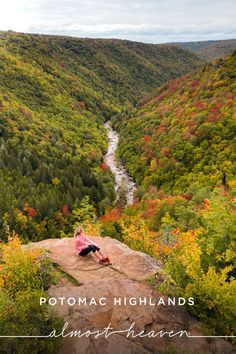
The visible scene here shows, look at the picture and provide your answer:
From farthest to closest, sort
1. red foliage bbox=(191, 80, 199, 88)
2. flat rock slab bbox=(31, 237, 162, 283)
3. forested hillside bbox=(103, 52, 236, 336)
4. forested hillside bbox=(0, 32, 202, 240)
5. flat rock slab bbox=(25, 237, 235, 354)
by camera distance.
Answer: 1. red foliage bbox=(191, 80, 199, 88)
2. forested hillside bbox=(0, 32, 202, 240)
3. flat rock slab bbox=(31, 237, 162, 283)
4. forested hillside bbox=(103, 52, 236, 336)
5. flat rock slab bbox=(25, 237, 235, 354)

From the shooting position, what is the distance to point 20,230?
315 ft

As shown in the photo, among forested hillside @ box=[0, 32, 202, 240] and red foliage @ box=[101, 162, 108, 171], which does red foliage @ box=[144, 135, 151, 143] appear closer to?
red foliage @ box=[101, 162, 108, 171]

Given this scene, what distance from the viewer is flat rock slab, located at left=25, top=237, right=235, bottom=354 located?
16031 mm

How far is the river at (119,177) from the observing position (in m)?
113

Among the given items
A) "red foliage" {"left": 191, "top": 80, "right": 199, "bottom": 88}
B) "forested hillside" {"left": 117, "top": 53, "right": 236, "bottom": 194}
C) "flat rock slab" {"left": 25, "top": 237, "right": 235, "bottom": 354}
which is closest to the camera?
"flat rock slab" {"left": 25, "top": 237, "right": 235, "bottom": 354}

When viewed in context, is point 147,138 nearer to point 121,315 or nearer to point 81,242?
point 81,242

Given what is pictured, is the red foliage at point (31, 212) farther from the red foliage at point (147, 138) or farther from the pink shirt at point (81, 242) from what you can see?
the pink shirt at point (81, 242)

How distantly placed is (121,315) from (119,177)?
110551mm

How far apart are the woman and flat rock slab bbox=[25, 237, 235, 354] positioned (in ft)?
2.27

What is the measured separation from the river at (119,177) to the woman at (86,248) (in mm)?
84165

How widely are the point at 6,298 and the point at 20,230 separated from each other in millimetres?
83029

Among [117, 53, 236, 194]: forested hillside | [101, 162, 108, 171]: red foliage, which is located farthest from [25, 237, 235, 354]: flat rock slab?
[101, 162, 108, 171]: red foliage

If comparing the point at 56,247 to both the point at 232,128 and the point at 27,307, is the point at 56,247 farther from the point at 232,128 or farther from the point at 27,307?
the point at 232,128

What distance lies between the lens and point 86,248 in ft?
75.9
